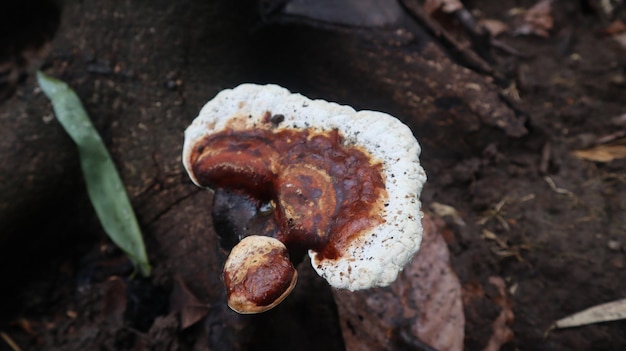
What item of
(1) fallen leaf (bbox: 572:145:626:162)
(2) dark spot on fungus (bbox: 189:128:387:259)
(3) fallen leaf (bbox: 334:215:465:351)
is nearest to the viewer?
(2) dark spot on fungus (bbox: 189:128:387:259)

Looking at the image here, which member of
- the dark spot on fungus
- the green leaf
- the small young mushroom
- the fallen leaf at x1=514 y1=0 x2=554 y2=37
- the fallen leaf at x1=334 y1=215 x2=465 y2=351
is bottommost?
the fallen leaf at x1=334 y1=215 x2=465 y2=351

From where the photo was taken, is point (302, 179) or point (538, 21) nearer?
point (302, 179)

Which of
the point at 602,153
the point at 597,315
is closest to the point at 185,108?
the point at 597,315

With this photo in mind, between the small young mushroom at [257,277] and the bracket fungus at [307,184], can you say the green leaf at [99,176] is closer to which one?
the bracket fungus at [307,184]

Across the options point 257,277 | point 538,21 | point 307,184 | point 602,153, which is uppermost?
point 307,184

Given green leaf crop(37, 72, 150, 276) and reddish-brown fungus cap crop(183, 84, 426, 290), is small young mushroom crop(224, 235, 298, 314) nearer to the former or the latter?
reddish-brown fungus cap crop(183, 84, 426, 290)

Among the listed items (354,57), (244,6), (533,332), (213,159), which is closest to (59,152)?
(213,159)

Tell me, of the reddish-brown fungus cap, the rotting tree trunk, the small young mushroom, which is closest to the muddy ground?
the rotting tree trunk

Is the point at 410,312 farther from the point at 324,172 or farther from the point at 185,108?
the point at 185,108
